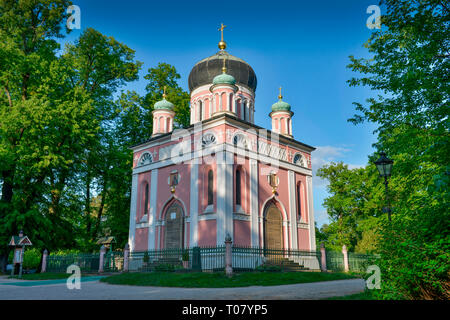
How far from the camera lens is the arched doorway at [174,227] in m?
19.9

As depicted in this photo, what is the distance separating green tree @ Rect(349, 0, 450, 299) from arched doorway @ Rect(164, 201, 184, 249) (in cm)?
1111

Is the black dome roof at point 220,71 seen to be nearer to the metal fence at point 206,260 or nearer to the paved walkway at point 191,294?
the metal fence at point 206,260

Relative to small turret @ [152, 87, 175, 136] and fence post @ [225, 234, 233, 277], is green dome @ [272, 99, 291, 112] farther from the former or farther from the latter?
fence post @ [225, 234, 233, 277]

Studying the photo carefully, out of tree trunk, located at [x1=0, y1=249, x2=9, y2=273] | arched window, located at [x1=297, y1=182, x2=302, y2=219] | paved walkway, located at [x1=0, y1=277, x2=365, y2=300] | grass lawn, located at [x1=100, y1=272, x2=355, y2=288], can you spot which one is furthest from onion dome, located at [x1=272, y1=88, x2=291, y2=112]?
tree trunk, located at [x1=0, y1=249, x2=9, y2=273]

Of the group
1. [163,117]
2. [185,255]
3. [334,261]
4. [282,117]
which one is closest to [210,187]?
[185,255]

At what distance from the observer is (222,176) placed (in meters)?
18.1

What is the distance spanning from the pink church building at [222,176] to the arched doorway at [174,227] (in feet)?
0.17

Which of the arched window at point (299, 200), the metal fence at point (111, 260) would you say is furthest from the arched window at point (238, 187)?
the metal fence at point (111, 260)

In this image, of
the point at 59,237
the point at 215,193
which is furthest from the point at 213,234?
the point at 59,237

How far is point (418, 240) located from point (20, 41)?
77.4ft

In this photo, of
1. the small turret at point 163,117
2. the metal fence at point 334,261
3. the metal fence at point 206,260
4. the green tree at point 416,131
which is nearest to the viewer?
the green tree at point 416,131

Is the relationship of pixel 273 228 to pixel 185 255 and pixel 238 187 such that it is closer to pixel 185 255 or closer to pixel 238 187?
pixel 238 187

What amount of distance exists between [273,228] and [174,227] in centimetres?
543
